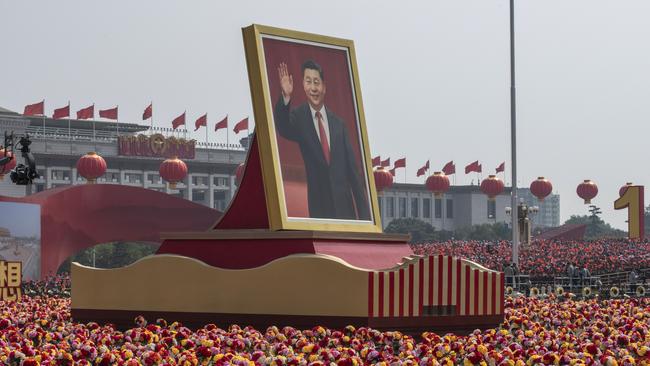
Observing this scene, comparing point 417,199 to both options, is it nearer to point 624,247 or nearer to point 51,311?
point 624,247

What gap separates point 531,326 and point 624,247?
177 feet

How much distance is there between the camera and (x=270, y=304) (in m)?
24.5

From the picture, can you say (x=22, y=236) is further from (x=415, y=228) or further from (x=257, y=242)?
(x=415, y=228)

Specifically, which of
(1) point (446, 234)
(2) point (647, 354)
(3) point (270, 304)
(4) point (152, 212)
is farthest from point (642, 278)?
(1) point (446, 234)

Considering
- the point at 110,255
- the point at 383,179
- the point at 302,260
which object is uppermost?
the point at 383,179

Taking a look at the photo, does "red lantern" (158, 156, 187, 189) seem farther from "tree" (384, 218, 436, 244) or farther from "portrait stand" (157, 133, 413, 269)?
"tree" (384, 218, 436, 244)

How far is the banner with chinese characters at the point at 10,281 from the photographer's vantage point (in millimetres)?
Answer: 38500

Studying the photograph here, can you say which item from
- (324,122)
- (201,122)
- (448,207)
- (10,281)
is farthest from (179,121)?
(324,122)

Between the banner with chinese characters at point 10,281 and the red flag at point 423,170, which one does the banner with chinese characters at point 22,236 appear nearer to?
the banner with chinese characters at point 10,281

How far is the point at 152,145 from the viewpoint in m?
128

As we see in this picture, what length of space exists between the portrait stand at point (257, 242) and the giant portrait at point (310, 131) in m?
0.58

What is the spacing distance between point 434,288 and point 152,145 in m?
106

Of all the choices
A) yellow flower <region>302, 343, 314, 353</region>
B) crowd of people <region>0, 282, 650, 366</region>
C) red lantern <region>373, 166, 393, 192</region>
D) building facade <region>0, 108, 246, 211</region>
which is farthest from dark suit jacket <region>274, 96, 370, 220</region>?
building facade <region>0, 108, 246, 211</region>

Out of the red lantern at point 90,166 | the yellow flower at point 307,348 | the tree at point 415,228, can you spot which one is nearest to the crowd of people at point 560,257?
the red lantern at point 90,166
